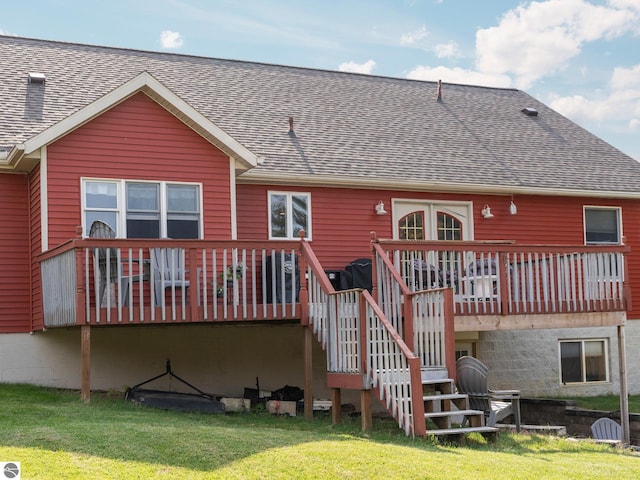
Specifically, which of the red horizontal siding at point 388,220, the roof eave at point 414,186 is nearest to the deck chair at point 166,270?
the red horizontal siding at point 388,220

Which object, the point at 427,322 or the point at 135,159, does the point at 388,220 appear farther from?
the point at 427,322

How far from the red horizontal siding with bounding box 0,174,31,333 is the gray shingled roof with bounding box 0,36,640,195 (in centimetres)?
76

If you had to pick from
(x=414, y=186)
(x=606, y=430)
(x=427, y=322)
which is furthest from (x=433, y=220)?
(x=427, y=322)

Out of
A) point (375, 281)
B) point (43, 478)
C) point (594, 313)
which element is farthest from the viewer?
point (594, 313)

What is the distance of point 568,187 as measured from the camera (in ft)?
61.1

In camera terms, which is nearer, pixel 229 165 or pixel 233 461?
pixel 233 461

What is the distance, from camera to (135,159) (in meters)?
14.2

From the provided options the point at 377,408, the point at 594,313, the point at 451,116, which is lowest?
the point at 377,408

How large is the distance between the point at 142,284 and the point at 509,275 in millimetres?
5673

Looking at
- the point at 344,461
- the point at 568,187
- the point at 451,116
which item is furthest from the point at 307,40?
the point at 344,461

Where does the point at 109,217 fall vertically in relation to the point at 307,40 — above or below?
below

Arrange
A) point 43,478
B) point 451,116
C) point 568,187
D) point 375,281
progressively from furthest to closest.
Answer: point 451,116
point 568,187
point 375,281
point 43,478

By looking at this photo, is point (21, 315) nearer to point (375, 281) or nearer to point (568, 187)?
point (375, 281)

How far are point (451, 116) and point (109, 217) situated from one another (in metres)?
9.81
